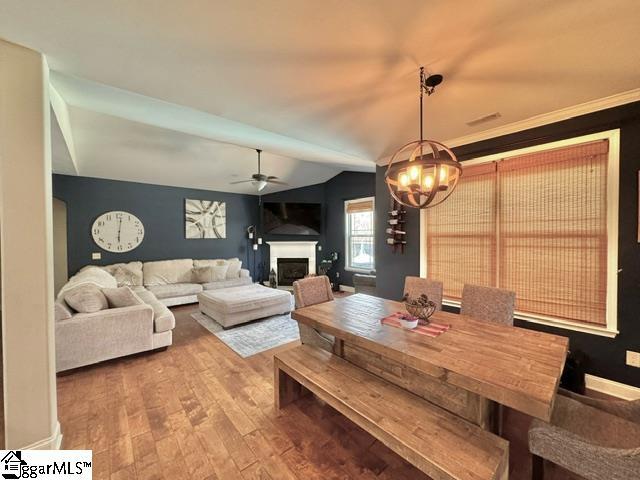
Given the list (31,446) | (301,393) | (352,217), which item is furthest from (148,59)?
(352,217)

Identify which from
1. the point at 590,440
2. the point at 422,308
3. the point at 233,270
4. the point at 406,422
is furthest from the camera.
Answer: the point at 233,270

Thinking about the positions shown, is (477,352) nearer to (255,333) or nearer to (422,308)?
(422,308)

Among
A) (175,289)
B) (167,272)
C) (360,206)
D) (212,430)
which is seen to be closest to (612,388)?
(212,430)

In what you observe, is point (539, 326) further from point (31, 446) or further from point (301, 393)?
point (31, 446)

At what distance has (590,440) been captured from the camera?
1.20 m

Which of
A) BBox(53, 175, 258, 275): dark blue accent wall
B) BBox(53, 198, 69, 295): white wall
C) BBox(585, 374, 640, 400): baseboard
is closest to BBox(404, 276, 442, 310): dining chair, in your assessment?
BBox(585, 374, 640, 400): baseboard

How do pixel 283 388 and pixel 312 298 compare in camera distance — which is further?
pixel 312 298

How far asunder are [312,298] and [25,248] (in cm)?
215

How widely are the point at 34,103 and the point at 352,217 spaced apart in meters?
5.57

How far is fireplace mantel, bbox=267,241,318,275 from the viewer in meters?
6.94

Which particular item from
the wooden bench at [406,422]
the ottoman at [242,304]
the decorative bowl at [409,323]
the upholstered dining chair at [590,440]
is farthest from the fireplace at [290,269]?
the upholstered dining chair at [590,440]

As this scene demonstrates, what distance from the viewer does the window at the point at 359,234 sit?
6.11 m

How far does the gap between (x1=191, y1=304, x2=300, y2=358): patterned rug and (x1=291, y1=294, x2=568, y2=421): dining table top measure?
4.58 feet

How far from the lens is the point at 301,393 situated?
2189 mm
